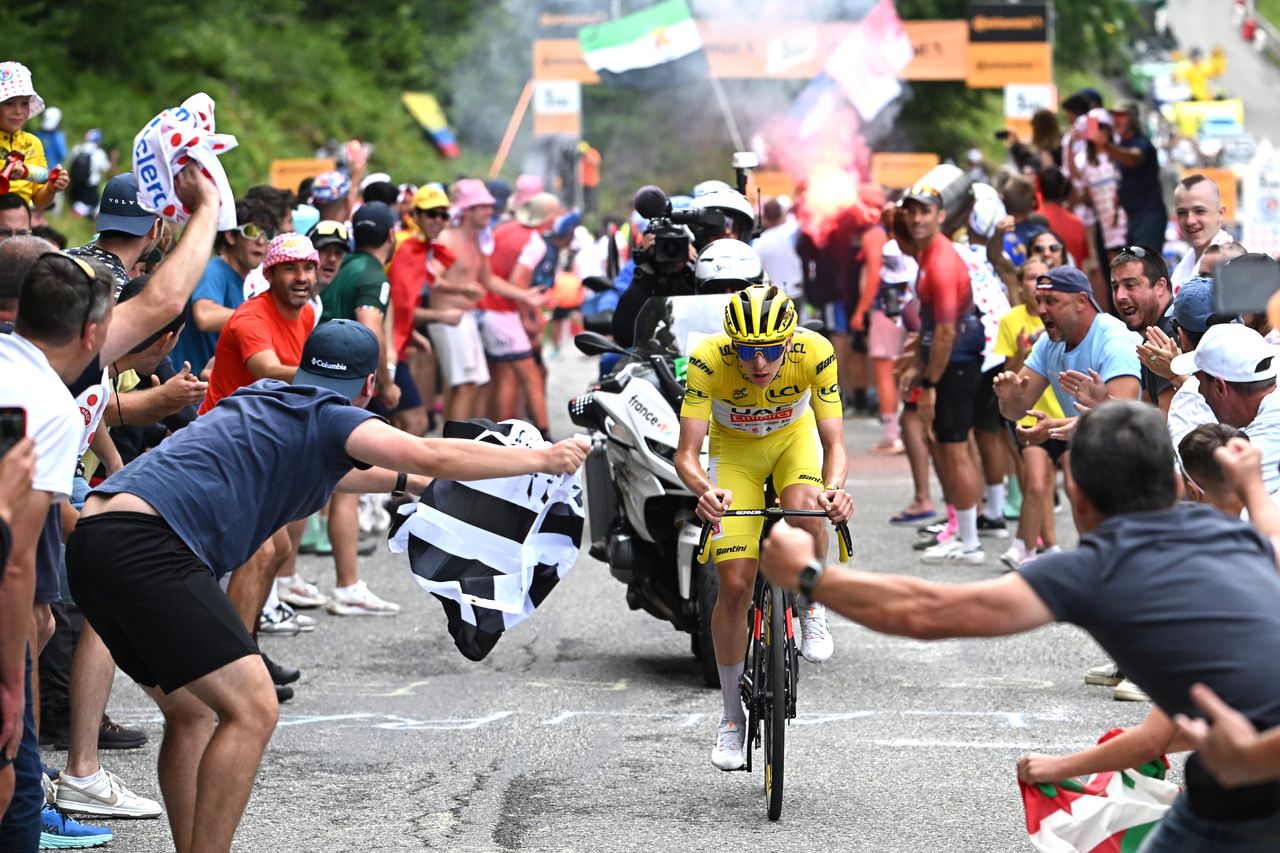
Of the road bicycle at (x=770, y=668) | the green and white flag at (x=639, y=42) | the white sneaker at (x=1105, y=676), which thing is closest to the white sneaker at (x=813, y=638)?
the road bicycle at (x=770, y=668)

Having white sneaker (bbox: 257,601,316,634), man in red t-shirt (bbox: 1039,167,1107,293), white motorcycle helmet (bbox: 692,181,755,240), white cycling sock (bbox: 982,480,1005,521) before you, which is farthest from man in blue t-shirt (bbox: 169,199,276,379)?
man in red t-shirt (bbox: 1039,167,1107,293)

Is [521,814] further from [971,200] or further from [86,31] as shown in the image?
[86,31]

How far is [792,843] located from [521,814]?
956 millimetres

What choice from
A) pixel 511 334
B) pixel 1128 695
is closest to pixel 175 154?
pixel 1128 695

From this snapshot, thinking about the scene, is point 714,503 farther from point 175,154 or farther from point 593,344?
point 593,344

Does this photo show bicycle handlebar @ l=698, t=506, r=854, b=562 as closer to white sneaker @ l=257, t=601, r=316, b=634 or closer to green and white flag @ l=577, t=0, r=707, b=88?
white sneaker @ l=257, t=601, r=316, b=634

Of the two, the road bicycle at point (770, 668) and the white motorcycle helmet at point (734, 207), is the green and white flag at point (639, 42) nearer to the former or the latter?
the white motorcycle helmet at point (734, 207)

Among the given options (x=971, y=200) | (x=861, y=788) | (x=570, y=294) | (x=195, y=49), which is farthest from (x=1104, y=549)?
(x=195, y=49)

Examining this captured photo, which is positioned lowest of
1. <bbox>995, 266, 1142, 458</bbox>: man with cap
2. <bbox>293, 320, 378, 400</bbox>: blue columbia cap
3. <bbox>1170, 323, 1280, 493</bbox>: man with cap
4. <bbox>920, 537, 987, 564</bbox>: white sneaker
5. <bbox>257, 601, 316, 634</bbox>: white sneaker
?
<bbox>920, 537, 987, 564</bbox>: white sneaker

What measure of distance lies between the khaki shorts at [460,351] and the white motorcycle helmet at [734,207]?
4.41m

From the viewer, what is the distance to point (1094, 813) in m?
4.49

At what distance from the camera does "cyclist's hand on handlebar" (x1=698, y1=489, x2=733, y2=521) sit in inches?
256

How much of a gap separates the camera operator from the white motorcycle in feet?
2.70

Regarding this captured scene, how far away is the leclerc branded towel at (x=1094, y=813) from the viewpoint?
4.48 metres
